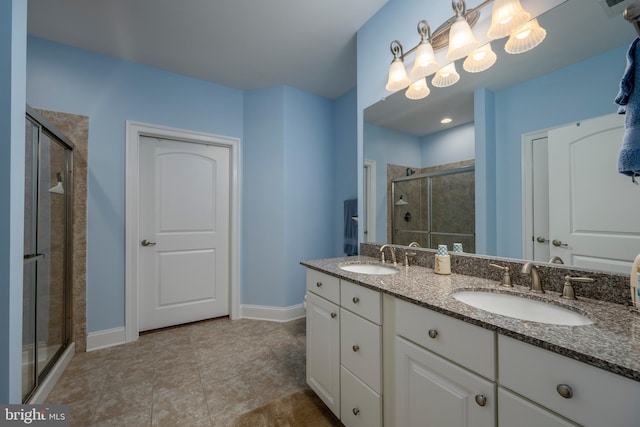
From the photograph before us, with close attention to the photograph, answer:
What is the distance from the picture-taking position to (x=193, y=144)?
2.65 metres

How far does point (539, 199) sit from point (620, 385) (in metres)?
0.75

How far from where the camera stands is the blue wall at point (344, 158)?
2.77m

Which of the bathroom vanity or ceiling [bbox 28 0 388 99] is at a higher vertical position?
ceiling [bbox 28 0 388 99]

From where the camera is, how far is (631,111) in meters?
0.73

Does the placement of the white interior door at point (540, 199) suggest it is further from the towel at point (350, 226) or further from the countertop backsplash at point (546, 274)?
the towel at point (350, 226)

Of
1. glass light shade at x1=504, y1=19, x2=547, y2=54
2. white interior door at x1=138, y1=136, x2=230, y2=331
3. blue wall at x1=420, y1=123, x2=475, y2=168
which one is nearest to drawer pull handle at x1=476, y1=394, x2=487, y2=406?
blue wall at x1=420, y1=123, x2=475, y2=168

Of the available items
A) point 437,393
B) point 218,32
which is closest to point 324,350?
point 437,393

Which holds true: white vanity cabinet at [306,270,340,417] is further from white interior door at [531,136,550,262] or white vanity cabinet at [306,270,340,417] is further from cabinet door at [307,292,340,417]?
white interior door at [531,136,550,262]

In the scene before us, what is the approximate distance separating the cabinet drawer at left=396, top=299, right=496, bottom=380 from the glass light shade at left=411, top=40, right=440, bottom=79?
1.26 meters

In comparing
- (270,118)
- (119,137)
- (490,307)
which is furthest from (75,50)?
(490,307)

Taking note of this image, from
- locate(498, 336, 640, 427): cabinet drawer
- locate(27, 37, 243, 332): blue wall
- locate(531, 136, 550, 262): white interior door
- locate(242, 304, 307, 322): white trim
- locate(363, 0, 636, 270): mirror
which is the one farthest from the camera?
locate(242, 304, 307, 322): white trim

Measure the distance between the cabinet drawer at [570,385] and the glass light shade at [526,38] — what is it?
1175 mm

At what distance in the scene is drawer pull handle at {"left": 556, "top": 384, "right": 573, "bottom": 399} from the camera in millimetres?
564

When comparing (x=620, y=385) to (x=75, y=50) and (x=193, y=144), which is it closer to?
(x=193, y=144)
